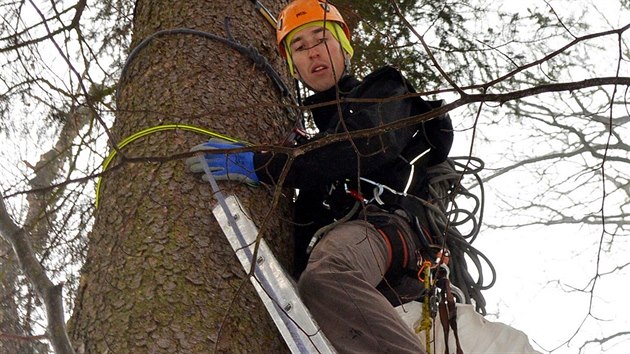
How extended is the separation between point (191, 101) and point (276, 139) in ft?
1.17

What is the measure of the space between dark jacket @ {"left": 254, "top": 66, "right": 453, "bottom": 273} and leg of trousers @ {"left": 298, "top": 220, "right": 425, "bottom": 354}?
230 mm

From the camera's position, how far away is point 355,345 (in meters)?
2.36

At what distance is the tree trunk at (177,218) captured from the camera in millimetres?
2340

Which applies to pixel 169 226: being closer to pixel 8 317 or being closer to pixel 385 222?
pixel 385 222

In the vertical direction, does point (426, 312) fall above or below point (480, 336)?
above

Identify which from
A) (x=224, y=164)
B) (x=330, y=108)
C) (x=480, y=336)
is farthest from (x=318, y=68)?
(x=480, y=336)

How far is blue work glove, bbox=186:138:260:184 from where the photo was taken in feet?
8.80

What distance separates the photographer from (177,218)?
257cm

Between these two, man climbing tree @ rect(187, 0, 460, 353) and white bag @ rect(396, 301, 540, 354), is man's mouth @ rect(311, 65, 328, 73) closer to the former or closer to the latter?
man climbing tree @ rect(187, 0, 460, 353)

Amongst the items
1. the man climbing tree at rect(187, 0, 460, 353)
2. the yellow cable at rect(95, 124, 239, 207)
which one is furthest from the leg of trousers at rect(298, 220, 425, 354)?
the yellow cable at rect(95, 124, 239, 207)

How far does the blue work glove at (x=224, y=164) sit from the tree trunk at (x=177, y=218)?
0.14 ft

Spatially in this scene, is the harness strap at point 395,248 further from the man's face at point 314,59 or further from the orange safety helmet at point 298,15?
the orange safety helmet at point 298,15

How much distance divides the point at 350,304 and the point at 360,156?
464mm

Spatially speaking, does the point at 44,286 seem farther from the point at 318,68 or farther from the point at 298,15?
the point at 298,15
